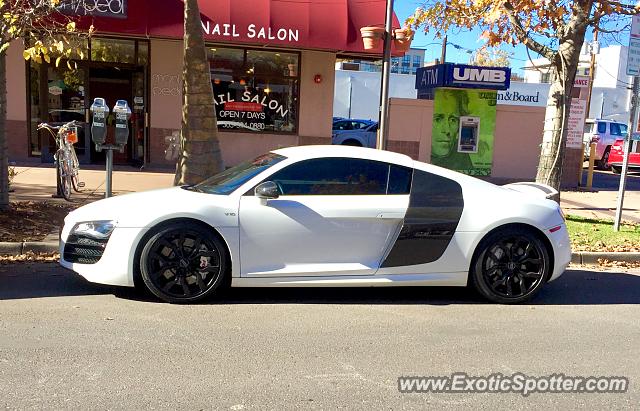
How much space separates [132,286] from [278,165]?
1.71 m

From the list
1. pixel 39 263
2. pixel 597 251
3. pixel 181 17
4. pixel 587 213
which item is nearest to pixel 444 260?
pixel 597 251

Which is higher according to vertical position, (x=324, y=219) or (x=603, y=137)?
(x=603, y=137)

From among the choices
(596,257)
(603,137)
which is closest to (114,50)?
(596,257)

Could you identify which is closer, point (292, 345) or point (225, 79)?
point (292, 345)

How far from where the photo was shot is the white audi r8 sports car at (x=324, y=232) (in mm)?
5309

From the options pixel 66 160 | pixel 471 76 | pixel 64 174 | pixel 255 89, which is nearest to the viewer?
pixel 64 174

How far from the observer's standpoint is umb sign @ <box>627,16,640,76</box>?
29.5 ft

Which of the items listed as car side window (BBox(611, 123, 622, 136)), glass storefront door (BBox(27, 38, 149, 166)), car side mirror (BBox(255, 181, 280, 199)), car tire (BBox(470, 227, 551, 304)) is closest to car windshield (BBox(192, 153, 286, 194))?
car side mirror (BBox(255, 181, 280, 199))

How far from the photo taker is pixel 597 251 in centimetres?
802

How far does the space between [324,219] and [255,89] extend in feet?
33.7

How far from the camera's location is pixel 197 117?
9250mm

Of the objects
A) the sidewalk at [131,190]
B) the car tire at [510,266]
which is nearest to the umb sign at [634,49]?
the sidewalk at [131,190]

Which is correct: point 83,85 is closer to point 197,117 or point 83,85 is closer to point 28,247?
point 197,117

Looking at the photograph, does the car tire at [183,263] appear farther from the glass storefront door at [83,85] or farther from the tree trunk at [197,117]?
the glass storefront door at [83,85]
